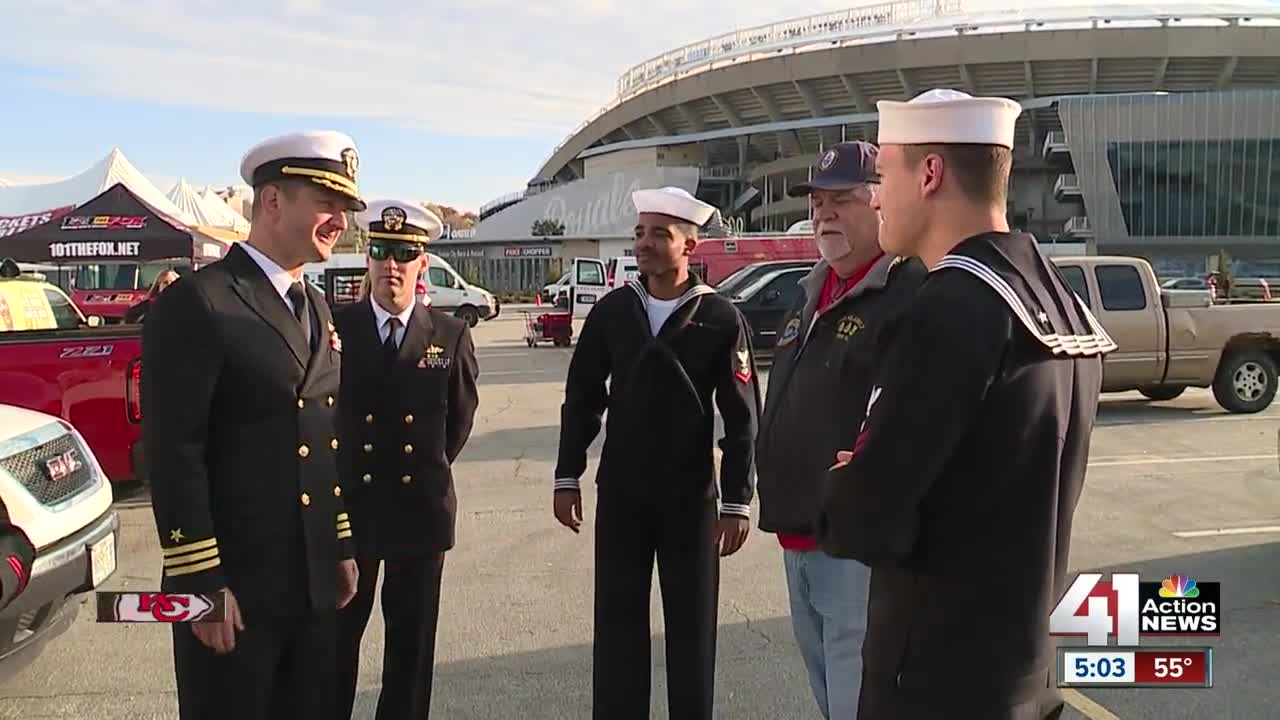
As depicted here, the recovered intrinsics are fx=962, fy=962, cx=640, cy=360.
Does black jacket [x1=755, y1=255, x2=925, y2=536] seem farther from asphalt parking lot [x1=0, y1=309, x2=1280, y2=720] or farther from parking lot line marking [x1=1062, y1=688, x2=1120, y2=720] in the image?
parking lot line marking [x1=1062, y1=688, x2=1120, y2=720]

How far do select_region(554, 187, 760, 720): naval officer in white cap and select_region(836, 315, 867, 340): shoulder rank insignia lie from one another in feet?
2.84

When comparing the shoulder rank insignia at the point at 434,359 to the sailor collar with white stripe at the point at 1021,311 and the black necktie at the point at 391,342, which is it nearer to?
the black necktie at the point at 391,342

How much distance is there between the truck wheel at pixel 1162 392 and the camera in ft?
41.4

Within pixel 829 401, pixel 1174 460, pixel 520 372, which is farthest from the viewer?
pixel 520 372

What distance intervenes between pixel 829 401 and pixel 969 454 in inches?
44.2

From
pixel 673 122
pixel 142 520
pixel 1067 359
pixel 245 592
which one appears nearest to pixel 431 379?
pixel 245 592

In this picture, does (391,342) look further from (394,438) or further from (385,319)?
(394,438)

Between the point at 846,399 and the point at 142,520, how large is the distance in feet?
21.1

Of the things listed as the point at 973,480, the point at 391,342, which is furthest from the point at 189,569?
the point at 973,480

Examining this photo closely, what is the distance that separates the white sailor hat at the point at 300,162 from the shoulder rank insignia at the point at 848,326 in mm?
1507

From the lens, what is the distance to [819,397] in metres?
2.88

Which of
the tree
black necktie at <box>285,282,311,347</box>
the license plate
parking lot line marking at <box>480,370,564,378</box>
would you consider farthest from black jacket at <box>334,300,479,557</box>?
the tree

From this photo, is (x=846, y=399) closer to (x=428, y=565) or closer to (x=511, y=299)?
(x=428, y=565)

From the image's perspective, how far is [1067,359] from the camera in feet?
Result: 5.82
